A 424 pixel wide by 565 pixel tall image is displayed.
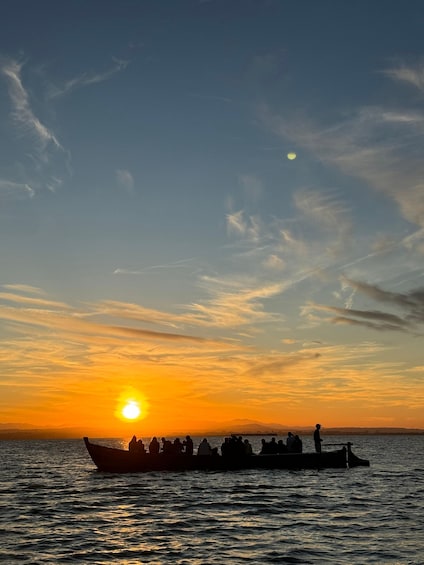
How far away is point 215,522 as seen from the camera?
2562cm

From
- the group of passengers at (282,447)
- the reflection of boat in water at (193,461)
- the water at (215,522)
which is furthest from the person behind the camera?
the group of passengers at (282,447)

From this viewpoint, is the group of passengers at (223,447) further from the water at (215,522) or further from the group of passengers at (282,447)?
the water at (215,522)

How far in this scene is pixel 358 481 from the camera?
4322 cm

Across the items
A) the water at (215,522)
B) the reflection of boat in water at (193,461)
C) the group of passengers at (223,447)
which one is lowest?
the water at (215,522)

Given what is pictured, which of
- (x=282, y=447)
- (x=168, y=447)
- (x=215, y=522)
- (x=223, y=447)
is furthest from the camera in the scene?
(x=282, y=447)

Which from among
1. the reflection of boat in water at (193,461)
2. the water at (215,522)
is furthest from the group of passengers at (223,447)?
the water at (215,522)

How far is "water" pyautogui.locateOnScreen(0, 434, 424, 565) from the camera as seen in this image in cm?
1947

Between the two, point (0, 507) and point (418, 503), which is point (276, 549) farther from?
point (0, 507)

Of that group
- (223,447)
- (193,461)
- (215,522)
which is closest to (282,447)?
(223,447)

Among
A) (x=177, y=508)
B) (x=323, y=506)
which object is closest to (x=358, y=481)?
(x=323, y=506)

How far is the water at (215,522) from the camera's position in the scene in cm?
1947

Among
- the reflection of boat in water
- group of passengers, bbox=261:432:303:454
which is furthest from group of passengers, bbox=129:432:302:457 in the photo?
the reflection of boat in water

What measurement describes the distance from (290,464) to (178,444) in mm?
8608

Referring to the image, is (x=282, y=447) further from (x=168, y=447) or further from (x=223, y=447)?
(x=168, y=447)
